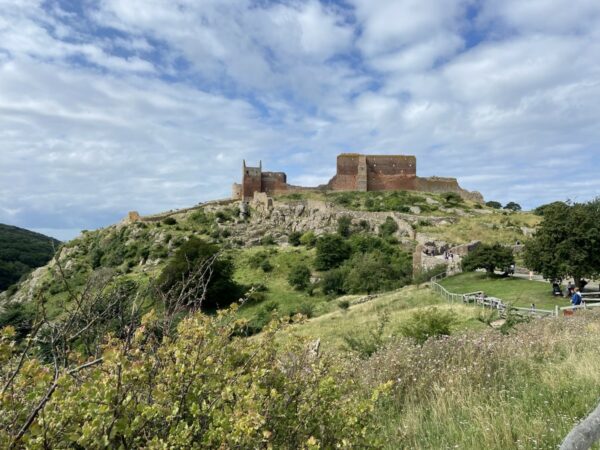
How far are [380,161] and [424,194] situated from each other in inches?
385

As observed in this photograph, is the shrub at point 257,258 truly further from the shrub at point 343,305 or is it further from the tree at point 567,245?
the tree at point 567,245

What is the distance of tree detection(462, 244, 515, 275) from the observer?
27203 millimetres

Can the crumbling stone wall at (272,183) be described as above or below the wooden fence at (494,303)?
above

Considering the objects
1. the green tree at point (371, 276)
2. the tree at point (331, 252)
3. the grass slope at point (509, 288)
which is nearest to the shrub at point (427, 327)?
the grass slope at point (509, 288)

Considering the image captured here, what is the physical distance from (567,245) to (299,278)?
74.1 feet

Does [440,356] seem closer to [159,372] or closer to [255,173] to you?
[159,372]

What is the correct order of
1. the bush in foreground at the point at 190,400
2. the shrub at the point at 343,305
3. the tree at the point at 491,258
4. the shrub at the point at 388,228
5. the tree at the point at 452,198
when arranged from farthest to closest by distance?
the tree at the point at 452,198
the shrub at the point at 388,228
the shrub at the point at 343,305
the tree at the point at 491,258
the bush in foreground at the point at 190,400

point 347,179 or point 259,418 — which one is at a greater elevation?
point 347,179

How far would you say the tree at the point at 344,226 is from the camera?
168 ft

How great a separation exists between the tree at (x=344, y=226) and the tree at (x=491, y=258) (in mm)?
22556

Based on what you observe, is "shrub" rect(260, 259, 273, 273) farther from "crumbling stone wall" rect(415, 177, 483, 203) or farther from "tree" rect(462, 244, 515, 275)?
"crumbling stone wall" rect(415, 177, 483, 203)

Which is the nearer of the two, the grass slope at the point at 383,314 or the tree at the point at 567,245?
the grass slope at the point at 383,314

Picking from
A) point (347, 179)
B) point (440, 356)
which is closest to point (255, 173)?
point (347, 179)

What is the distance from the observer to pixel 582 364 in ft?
18.4
